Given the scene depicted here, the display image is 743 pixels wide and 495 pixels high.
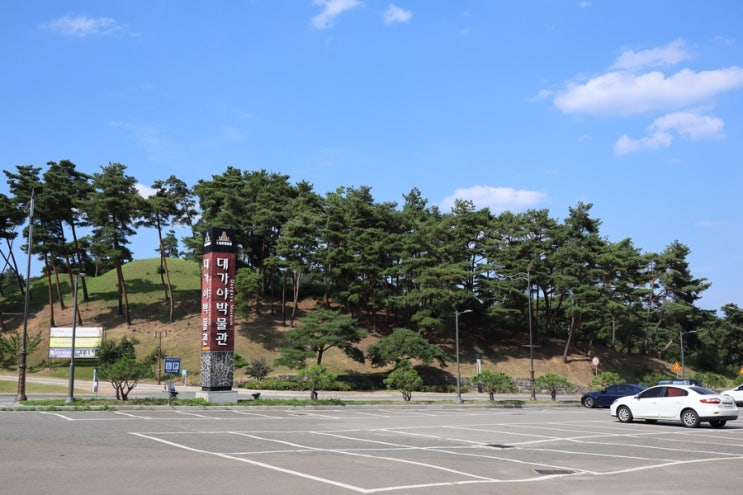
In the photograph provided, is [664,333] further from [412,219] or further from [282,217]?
[282,217]

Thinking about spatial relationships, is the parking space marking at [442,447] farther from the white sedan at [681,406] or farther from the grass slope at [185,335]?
the grass slope at [185,335]

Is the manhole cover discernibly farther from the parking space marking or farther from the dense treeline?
the dense treeline

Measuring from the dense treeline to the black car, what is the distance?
23831 millimetres

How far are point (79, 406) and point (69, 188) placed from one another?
1788 inches

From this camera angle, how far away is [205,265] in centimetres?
3225

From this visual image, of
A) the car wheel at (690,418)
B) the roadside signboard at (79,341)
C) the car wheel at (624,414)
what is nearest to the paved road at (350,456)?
the car wheel at (690,418)

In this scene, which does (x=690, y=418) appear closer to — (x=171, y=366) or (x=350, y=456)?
(x=350, y=456)

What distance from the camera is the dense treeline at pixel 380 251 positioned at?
6178 centimetres

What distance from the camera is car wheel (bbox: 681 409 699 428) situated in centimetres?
2221

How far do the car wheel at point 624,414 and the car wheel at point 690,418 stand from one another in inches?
91.6

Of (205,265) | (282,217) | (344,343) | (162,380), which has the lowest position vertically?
(162,380)

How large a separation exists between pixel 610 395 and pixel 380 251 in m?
32.3

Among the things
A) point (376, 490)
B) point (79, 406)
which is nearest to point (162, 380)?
point (79, 406)

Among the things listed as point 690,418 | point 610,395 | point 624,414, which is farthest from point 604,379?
point 690,418
